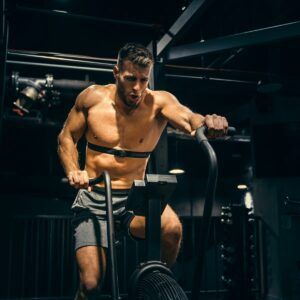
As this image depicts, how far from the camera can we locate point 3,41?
12.4 feet

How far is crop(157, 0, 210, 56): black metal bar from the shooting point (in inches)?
140

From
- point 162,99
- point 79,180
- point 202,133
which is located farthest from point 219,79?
point 202,133

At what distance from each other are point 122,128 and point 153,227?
104 centimetres

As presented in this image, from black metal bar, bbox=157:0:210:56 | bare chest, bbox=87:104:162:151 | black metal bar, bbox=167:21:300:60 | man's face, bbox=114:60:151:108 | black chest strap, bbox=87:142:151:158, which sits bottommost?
black chest strap, bbox=87:142:151:158

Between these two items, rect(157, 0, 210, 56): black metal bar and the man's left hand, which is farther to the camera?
rect(157, 0, 210, 56): black metal bar

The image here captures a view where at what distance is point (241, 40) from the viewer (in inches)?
145

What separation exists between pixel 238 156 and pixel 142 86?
345 inches

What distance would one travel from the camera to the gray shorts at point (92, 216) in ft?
9.03

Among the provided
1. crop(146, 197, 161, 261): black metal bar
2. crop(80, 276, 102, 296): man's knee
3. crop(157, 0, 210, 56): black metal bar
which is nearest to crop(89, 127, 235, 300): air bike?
crop(146, 197, 161, 261): black metal bar

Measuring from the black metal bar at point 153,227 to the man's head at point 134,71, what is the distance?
0.95 meters

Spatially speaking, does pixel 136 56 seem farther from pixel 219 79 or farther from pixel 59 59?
pixel 219 79

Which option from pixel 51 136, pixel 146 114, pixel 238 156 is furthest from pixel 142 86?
pixel 238 156

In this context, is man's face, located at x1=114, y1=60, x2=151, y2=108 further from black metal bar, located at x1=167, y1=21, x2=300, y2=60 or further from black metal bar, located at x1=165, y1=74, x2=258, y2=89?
black metal bar, located at x1=165, y1=74, x2=258, y2=89

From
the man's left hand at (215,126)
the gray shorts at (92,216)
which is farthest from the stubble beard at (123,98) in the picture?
the man's left hand at (215,126)
